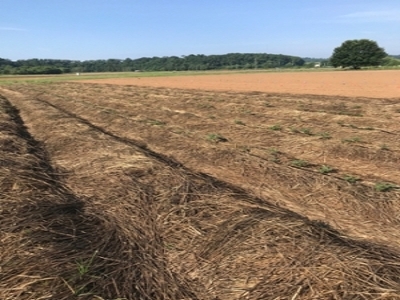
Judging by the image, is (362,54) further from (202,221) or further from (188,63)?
(202,221)

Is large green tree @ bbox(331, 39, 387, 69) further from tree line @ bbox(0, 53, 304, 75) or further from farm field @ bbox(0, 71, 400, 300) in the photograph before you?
farm field @ bbox(0, 71, 400, 300)

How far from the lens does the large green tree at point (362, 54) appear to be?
109375 mm

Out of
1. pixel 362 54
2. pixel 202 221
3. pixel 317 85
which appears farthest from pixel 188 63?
pixel 202 221

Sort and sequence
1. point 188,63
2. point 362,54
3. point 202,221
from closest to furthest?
1. point 202,221
2. point 362,54
3. point 188,63

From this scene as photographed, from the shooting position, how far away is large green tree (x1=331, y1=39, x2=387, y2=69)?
109375 millimetres

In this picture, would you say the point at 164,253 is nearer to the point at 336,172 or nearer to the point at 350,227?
the point at 350,227

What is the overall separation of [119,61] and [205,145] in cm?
19512

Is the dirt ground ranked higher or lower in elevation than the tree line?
higher

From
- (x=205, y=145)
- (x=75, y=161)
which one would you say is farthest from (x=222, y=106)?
(x=75, y=161)

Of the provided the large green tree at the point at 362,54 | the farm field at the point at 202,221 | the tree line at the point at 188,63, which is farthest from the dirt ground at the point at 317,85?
the tree line at the point at 188,63

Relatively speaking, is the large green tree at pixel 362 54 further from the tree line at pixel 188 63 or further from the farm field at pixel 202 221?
the farm field at pixel 202 221

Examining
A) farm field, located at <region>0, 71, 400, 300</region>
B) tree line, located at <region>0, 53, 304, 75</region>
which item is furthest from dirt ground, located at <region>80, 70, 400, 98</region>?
tree line, located at <region>0, 53, 304, 75</region>

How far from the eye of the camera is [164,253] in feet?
13.8

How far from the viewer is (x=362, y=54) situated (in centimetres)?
10938
